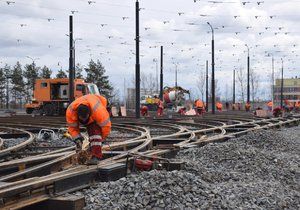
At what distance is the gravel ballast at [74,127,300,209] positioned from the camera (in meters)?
6.09

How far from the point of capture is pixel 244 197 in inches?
266

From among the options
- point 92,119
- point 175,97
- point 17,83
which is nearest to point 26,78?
point 17,83

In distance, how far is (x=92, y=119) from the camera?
26.0ft

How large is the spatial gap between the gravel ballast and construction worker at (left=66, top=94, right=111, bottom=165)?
1.15 metres

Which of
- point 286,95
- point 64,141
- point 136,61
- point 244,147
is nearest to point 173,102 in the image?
point 136,61

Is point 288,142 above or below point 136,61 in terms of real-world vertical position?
below

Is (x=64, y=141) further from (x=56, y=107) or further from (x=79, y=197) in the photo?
(x=56, y=107)

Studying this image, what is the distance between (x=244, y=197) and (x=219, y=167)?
2802 millimetres

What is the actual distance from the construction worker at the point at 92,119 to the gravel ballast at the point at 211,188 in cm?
115

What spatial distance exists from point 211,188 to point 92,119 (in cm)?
235

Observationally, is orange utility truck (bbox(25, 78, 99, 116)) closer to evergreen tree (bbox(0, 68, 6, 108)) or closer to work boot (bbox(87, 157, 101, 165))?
work boot (bbox(87, 157, 101, 165))

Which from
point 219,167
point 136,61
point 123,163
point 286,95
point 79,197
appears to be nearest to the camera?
point 79,197

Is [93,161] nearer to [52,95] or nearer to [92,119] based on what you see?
[92,119]

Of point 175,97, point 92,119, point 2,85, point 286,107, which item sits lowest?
point 286,107
